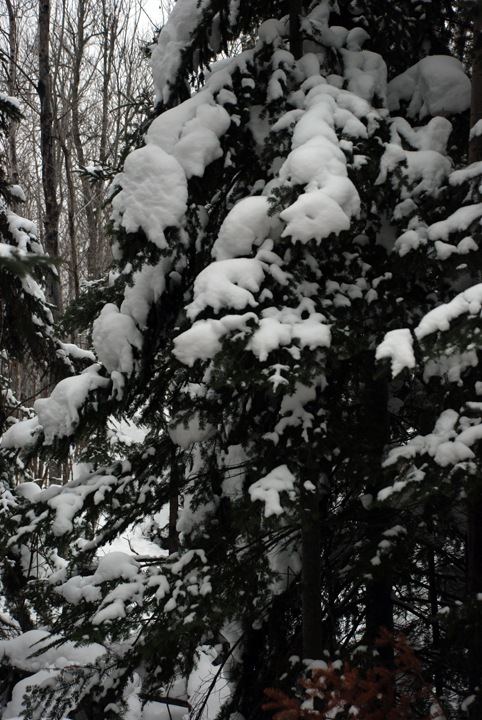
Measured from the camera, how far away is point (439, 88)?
3.43 metres

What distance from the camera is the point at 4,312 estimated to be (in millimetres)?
5039

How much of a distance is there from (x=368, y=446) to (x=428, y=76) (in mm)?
2657

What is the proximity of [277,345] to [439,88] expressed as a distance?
95.1 inches

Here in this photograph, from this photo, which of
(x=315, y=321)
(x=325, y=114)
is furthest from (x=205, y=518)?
(x=325, y=114)

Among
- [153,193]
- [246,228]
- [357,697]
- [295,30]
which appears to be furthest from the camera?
[295,30]

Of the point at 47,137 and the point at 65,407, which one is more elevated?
the point at 47,137

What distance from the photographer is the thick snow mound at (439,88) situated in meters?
3.39

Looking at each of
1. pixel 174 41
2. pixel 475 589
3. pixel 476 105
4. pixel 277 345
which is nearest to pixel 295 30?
pixel 174 41

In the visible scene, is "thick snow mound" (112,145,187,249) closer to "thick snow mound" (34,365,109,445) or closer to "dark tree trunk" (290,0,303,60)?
"thick snow mound" (34,365,109,445)

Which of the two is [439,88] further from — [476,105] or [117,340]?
[117,340]

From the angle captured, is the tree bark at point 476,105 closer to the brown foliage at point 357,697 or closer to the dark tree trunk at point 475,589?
the dark tree trunk at point 475,589

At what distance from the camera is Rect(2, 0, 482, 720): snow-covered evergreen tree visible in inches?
103

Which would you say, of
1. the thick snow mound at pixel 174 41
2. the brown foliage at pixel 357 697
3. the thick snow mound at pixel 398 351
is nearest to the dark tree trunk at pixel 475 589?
the brown foliage at pixel 357 697

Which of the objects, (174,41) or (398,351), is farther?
(174,41)
